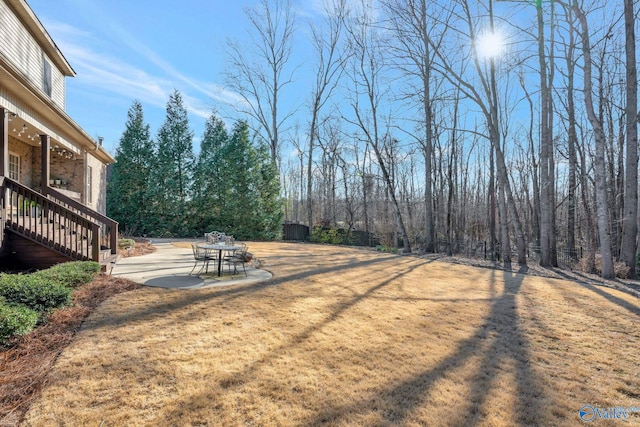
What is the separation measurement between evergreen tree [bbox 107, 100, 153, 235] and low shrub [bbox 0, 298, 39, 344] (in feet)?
50.4

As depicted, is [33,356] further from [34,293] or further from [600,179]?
[600,179]

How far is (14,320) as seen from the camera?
10.0ft

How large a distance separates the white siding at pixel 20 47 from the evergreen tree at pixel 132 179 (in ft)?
24.9

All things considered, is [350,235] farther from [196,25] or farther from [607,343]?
[607,343]

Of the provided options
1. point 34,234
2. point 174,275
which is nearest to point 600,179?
point 174,275

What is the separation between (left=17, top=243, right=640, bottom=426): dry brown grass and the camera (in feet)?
7.39

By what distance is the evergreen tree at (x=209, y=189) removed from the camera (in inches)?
708

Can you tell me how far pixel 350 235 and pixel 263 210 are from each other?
5905 millimetres

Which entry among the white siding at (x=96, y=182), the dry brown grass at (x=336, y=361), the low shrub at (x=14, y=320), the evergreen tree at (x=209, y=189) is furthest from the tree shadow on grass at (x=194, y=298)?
the evergreen tree at (x=209, y=189)

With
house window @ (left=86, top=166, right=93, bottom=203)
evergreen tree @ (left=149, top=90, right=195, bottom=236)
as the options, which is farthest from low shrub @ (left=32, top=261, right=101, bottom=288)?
evergreen tree @ (left=149, top=90, right=195, bottom=236)

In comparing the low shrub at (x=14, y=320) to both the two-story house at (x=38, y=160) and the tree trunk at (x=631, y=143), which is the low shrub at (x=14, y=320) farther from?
the tree trunk at (x=631, y=143)
